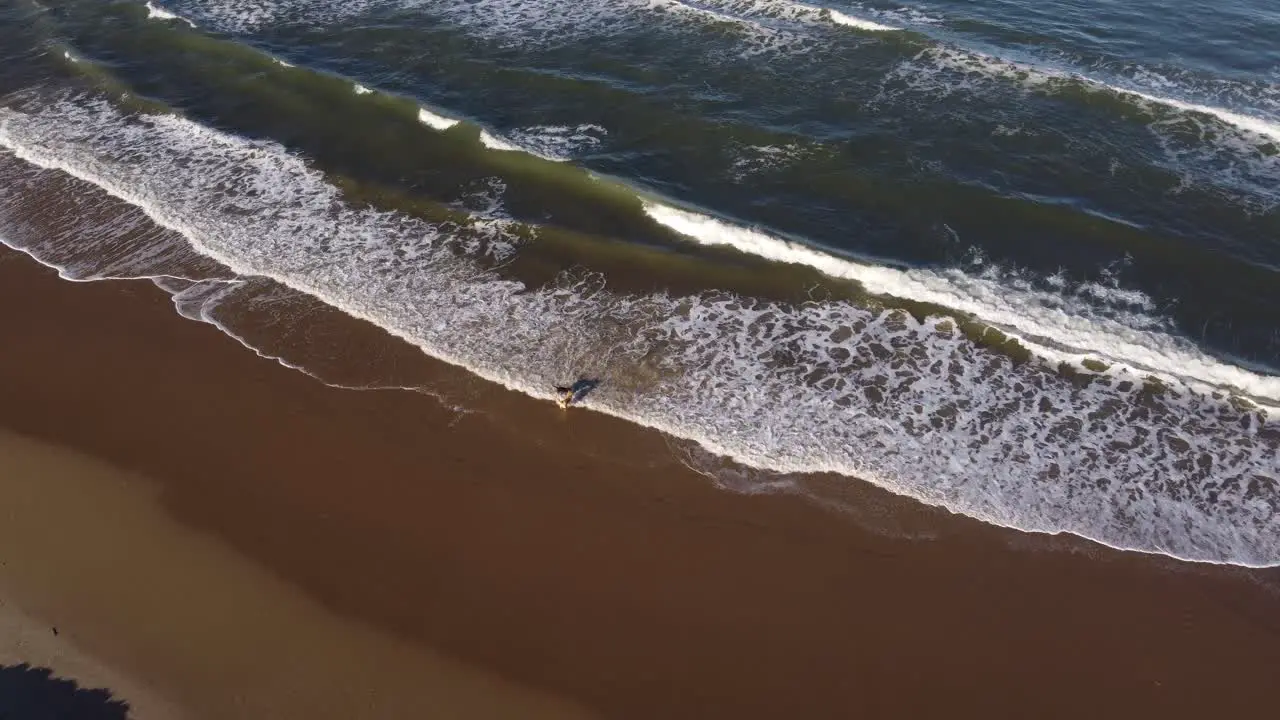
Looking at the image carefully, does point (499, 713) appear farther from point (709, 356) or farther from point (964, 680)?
point (709, 356)

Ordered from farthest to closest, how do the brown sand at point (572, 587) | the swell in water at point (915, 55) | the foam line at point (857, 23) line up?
the foam line at point (857, 23)
the swell in water at point (915, 55)
the brown sand at point (572, 587)

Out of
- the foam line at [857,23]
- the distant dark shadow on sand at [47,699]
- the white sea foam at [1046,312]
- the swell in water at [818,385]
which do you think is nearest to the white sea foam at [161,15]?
the swell in water at [818,385]

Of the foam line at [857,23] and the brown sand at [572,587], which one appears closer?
the brown sand at [572,587]

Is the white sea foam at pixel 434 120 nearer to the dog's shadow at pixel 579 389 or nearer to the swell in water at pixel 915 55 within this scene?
the swell in water at pixel 915 55

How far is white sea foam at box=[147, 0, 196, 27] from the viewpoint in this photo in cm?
2362

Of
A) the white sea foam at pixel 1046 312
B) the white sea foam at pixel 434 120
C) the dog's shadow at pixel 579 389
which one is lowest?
the dog's shadow at pixel 579 389

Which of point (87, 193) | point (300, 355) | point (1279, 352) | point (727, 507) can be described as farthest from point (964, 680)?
point (87, 193)

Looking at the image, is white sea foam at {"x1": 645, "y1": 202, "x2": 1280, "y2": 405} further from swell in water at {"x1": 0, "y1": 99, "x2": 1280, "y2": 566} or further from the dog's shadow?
the dog's shadow

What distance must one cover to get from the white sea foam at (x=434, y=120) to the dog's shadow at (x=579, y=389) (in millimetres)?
9545

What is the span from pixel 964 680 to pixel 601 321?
7664 millimetres

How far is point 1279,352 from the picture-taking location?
13016 mm

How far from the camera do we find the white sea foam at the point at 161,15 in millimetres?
23625

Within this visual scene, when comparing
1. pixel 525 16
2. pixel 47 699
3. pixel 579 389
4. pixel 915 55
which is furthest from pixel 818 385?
pixel 525 16

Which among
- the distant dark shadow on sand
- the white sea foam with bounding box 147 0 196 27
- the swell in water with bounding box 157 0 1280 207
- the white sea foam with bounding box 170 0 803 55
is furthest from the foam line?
the distant dark shadow on sand
